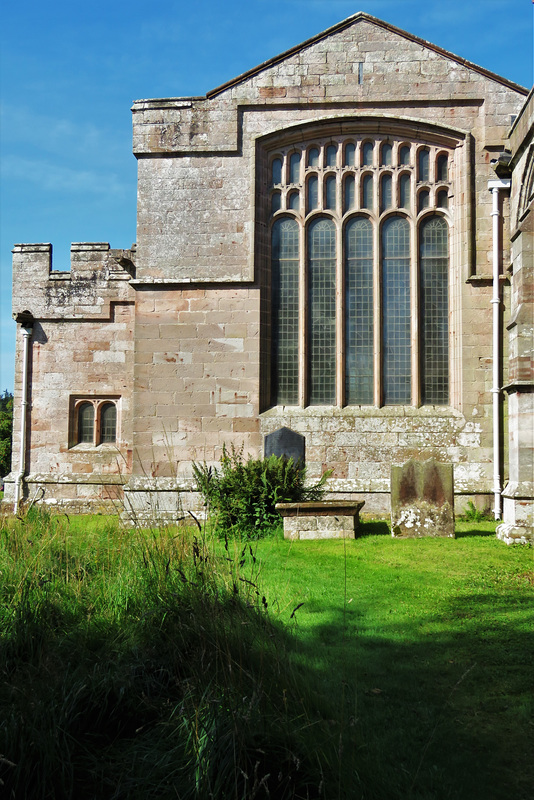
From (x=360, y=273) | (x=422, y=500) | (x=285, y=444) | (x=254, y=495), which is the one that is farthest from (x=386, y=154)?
(x=254, y=495)

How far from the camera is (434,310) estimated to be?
12164 mm

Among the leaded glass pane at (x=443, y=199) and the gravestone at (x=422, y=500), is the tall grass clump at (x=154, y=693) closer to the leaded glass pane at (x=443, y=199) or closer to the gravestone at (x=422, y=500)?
the gravestone at (x=422, y=500)

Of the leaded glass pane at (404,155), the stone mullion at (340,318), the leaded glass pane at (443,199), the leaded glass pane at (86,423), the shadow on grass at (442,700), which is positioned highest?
the leaded glass pane at (404,155)

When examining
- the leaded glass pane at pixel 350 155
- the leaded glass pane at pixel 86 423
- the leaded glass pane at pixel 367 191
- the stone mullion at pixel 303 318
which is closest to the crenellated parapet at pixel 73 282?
the leaded glass pane at pixel 86 423

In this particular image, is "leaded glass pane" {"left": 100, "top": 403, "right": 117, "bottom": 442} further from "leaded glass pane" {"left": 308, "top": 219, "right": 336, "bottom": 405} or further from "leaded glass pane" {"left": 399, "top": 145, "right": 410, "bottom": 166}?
"leaded glass pane" {"left": 399, "top": 145, "right": 410, "bottom": 166}

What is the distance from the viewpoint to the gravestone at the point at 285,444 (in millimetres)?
11719

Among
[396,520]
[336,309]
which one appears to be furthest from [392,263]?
[396,520]

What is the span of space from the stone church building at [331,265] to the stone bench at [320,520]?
96.7 inches

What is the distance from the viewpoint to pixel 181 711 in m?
3.01

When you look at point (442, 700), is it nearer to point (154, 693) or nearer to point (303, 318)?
point (154, 693)

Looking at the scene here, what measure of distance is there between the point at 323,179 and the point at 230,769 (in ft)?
37.5

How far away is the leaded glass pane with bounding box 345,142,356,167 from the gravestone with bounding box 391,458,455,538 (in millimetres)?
6425

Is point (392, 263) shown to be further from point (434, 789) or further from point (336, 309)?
point (434, 789)

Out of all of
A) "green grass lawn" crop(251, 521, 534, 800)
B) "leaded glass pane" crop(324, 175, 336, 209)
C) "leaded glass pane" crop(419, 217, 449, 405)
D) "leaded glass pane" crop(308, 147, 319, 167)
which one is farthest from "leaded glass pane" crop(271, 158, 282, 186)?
"green grass lawn" crop(251, 521, 534, 800)
